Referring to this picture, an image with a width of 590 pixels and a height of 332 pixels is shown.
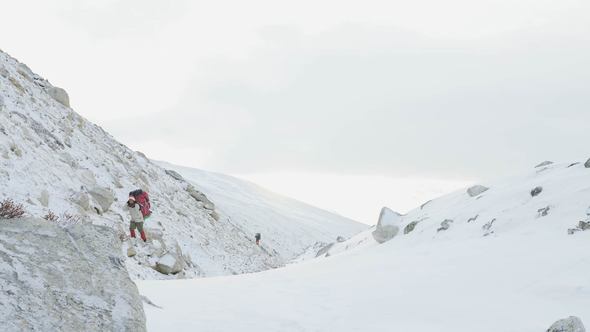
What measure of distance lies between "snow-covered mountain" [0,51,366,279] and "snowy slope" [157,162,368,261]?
18.4ft

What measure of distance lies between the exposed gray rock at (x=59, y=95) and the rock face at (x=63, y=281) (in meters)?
24.3

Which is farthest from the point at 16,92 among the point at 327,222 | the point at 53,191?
the point at 327,222

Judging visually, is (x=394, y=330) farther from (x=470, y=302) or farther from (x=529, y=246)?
(x=529, y=246)

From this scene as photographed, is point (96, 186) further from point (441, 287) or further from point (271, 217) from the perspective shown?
point (271, 217)

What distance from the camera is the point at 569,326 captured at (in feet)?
20.3

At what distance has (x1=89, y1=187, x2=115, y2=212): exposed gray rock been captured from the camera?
1902 cm

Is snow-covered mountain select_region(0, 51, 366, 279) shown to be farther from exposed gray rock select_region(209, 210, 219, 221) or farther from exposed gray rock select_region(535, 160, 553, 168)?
exposed gray rock select_region(535, 160, 553, 168)

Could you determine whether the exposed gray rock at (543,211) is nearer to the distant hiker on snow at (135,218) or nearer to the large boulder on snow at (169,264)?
the large boulder on snow at (169,264)

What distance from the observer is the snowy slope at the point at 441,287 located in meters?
7.30

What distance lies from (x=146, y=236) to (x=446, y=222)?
11.1 m

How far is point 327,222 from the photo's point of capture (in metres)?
88.8

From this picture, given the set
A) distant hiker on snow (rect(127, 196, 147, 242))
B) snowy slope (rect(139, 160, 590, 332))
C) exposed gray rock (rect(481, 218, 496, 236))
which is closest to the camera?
snowy slope (rect(139, 160, 590, 332))

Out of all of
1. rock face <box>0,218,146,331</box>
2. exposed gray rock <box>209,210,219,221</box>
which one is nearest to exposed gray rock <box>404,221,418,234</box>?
exposed gray rock <box>209,210,219,221</box>

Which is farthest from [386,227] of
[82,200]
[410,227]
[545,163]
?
[82,200]
